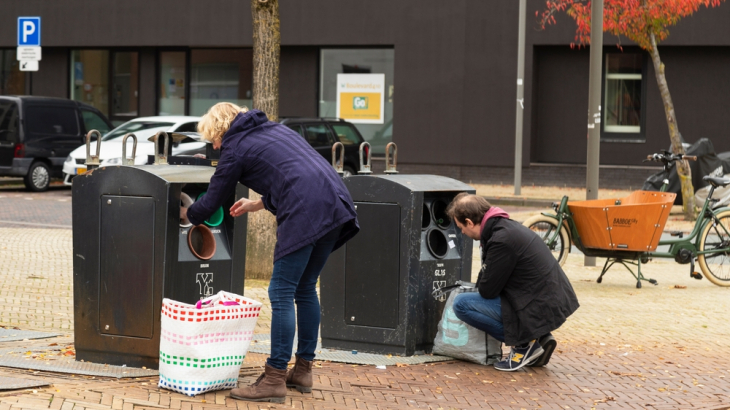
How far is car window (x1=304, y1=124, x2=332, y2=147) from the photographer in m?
19.5

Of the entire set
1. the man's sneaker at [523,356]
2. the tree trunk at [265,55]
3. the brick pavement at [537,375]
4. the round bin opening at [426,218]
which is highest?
the tree trunk at [265,55]

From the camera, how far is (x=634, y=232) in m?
9.34

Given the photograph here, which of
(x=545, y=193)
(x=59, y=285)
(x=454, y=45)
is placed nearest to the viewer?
(x=59, y=285)

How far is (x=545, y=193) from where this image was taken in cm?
2034

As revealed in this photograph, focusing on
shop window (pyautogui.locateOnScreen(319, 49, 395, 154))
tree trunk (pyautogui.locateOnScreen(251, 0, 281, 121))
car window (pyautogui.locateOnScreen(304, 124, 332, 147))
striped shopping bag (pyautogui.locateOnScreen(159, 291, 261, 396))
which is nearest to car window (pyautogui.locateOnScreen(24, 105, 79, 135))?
car window (pyautogui.locateOnScreen(304, 124, 332, 147))

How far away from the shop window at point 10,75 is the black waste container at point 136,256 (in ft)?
77.6

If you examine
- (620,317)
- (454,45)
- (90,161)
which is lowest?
(620,317)

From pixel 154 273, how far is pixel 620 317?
14.0ft

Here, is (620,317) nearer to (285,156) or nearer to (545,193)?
(285,156)

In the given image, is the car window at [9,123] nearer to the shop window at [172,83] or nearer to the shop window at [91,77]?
the shop window at [172,83]

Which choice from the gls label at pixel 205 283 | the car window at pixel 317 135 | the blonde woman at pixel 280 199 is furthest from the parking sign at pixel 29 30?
the blonde woman at pixel 280 199

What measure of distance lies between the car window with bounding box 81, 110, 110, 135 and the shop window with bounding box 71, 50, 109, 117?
6064 millimetres

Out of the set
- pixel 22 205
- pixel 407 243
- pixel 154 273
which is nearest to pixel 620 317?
pixel 407 243

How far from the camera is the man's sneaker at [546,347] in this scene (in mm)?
5922
